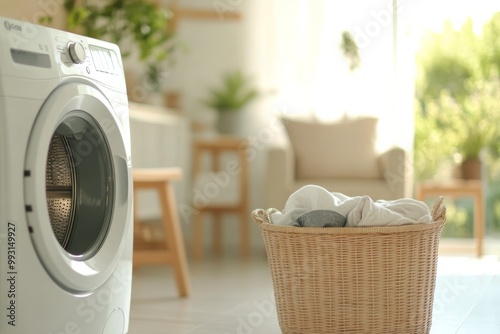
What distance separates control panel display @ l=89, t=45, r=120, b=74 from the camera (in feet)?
6.28

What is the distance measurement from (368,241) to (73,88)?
81 centimetres

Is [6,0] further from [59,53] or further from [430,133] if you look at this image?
[430,133]

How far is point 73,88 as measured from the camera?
5.80 ft

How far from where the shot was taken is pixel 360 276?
1.90m

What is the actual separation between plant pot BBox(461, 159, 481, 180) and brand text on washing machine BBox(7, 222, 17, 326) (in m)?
3.20

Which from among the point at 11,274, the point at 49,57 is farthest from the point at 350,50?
the point at 11,274

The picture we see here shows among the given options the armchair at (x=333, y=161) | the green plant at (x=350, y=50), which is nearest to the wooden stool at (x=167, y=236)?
the armchair at (x=333, y=161)

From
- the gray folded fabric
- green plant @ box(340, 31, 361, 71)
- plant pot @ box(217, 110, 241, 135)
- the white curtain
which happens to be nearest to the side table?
the white curtain

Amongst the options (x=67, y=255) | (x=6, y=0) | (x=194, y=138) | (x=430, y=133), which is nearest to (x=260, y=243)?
(x=194, y=138)

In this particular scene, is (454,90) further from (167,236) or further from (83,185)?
(83,185)

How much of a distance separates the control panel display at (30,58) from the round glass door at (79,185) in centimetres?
15

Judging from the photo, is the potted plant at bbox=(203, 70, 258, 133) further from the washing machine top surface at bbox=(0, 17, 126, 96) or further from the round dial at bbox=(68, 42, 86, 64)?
the round dial at bbox=(68, 42, 86, 64)

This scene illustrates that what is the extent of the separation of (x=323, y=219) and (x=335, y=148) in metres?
2.17

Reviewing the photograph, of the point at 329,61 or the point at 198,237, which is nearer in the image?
the point at 198,237
